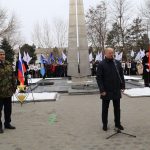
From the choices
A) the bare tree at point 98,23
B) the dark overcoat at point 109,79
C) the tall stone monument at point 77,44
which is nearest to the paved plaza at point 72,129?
the dark overcoat at point 109,79

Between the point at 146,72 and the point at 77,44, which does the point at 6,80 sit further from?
the point at 77,44

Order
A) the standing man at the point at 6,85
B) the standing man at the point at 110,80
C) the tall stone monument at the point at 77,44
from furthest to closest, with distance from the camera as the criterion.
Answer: the tall stone monument at the point at 77,44 → the standing man at the point at 6,85 → the standing man at the point at 110,80

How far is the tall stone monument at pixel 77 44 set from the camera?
2550 centimetres

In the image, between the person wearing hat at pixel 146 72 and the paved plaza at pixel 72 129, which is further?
the person wearing hat at pixel 146 72

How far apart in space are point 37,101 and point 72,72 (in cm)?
982

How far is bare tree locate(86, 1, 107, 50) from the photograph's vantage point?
5844 cm

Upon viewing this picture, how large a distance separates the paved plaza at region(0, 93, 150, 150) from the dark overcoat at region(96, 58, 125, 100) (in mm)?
852

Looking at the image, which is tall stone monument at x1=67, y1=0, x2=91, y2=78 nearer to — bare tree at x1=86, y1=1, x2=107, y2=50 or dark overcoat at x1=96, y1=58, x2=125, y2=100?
dark overcoat at x1=96, y1=58, x2=125, y2=100

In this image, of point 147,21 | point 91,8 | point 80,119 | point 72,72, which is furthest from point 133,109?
point 91,8

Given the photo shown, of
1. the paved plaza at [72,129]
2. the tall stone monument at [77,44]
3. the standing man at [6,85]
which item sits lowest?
the paved plaza at [72,129]

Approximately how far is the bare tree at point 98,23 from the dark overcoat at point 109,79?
162 feet

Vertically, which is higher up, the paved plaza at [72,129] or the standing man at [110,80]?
the standing man at [110,80]

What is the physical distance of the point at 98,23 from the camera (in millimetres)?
58469

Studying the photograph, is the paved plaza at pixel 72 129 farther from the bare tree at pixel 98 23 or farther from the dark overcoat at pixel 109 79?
the bare tree at pixel 98 23
